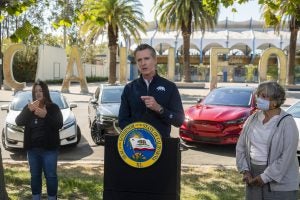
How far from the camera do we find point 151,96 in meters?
3.21

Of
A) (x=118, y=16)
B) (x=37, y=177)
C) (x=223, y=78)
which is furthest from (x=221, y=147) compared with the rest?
(x=223, y=78)

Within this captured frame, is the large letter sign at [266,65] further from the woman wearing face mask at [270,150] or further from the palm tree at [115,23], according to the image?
the woman wearing face mask at [270,150]

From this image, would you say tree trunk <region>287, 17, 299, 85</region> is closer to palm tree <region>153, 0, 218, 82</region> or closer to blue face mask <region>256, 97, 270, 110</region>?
palm tree <region>153, 0, 218, 82</region>

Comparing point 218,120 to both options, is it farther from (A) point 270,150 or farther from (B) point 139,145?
(B) point 139,145

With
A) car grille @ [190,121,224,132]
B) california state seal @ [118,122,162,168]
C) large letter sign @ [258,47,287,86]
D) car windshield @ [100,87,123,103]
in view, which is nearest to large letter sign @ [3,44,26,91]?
large letter sign @ [258,47,287,86]

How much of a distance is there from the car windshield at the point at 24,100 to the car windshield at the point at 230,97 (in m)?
3.66

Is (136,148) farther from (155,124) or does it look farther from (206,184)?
(206,184)

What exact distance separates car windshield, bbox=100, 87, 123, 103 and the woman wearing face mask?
7.46 meters

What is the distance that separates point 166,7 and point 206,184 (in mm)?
29736

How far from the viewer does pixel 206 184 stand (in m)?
6.25

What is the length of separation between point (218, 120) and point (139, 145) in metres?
6.18

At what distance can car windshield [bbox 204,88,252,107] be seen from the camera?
1007 centimetres

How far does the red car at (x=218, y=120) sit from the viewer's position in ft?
29.9

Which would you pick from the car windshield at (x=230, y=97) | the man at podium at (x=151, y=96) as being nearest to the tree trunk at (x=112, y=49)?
the car windshield at (x=230, y=97)
